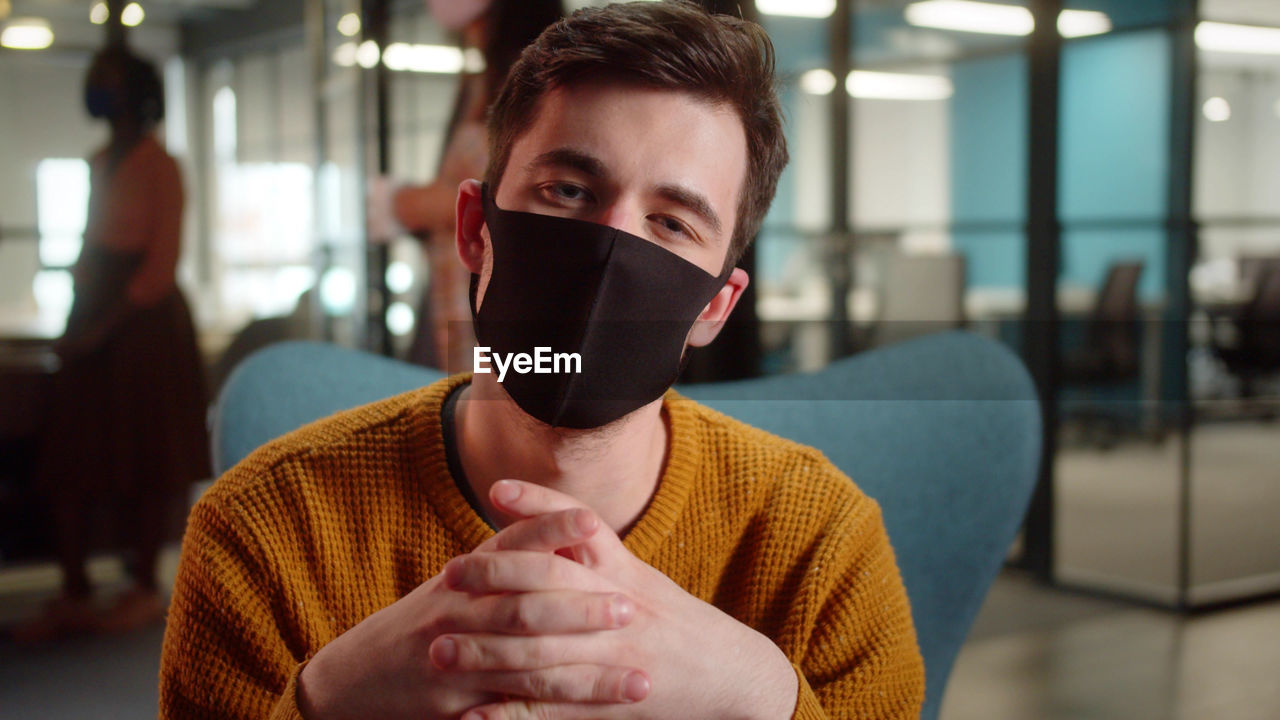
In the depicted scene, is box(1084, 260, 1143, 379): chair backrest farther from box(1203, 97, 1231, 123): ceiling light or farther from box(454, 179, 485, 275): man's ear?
box(454, 179, 485, 275): man's ear

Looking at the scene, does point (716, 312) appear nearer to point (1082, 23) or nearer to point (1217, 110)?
point (1217, 110)

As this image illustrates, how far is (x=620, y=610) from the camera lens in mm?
461

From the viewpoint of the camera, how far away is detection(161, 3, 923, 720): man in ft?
1.54

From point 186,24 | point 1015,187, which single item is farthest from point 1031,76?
point 186,24

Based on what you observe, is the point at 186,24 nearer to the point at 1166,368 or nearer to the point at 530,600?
the point at 530,600

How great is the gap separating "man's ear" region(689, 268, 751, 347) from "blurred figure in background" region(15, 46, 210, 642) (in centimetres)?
155

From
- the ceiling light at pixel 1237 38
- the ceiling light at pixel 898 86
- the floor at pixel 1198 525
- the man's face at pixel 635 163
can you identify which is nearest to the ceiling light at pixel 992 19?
the ceiling light at pixel 898 86

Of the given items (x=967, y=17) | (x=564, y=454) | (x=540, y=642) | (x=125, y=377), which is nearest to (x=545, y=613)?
(x=540, y=642)

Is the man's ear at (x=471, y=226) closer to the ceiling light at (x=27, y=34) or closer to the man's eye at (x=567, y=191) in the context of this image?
the man's eye at (x=567, y=191)

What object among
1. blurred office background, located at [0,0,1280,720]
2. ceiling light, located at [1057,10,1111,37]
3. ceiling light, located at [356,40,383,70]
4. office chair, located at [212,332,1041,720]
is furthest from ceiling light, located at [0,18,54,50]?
ceiling light, located at [1057,10,1111,37]

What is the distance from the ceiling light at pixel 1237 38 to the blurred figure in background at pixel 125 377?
2.42m

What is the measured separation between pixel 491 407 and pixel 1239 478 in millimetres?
2854

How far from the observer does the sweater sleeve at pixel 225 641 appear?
584 mm

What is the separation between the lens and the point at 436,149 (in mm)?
674
